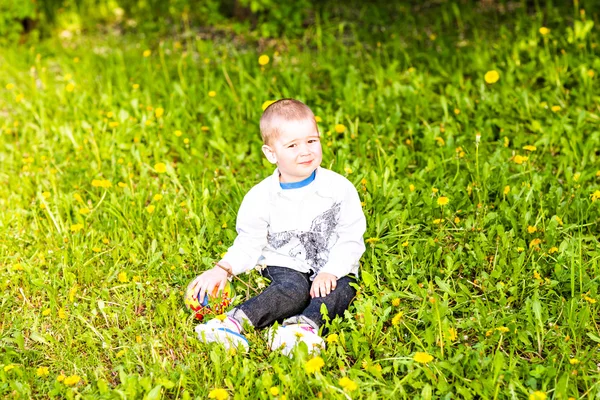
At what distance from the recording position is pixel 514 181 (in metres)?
3.47

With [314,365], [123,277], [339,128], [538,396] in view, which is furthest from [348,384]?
[339,128]

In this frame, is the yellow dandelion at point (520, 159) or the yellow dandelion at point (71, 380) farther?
the yellow dandelion at point (520, 159)

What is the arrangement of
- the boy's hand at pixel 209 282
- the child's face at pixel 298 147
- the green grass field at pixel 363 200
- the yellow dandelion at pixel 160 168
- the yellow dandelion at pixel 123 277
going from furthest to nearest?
the yellow dandelion at pixel 160 168
the yellow dandelion at pixel 123 277
the boy's hand at pixel 209 282
the child's face at pixel 298 147
the green grass field at pixel 363 200

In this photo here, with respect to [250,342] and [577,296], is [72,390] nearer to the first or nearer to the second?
[250,342]

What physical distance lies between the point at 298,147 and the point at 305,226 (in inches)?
14.3

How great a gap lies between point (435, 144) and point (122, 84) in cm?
226

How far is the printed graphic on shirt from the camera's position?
2.84 metres

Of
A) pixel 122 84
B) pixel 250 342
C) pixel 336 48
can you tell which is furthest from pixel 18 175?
pixel 336 48

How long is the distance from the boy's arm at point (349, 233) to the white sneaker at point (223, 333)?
0.44m

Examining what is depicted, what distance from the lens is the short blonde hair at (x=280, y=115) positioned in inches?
104

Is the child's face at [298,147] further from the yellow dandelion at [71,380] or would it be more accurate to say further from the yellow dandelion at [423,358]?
the yellow dandelion at [71,380]

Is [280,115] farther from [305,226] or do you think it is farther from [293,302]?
[293,302]

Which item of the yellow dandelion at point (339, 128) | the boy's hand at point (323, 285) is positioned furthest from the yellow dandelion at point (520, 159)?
the boy's hand at point (323, 285)

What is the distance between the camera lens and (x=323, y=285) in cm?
272
